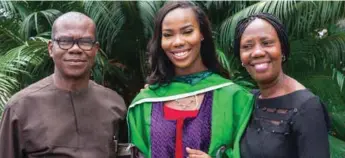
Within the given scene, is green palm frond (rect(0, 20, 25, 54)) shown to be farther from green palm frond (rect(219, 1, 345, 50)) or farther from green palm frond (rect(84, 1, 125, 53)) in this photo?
green palm frond (rect(219, 1, 345, 50))

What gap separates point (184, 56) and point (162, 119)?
1.13 feet

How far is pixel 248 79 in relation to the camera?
16.3 ft

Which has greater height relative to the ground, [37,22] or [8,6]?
[8,6]

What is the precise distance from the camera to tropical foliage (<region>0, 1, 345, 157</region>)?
4715 mm

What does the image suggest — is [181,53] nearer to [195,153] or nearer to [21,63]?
[195,153]

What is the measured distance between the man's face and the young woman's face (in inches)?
15.8

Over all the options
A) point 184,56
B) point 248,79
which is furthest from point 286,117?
point 248,79

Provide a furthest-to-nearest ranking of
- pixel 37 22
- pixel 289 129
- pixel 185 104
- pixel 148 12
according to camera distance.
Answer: pixel 37 22, pixel 148 12, pixel 185 104, pixel 289 129

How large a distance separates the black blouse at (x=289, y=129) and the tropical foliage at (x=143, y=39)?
2.06 m

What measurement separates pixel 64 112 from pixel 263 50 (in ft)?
3.58

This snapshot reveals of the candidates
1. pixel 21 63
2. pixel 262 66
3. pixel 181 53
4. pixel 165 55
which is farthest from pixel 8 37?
pixel 262 66

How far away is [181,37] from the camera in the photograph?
273 cm

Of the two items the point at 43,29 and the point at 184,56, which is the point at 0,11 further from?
the point at 184,56

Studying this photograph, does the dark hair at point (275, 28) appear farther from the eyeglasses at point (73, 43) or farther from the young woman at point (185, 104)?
the eyeglasses at point (73, 43)
